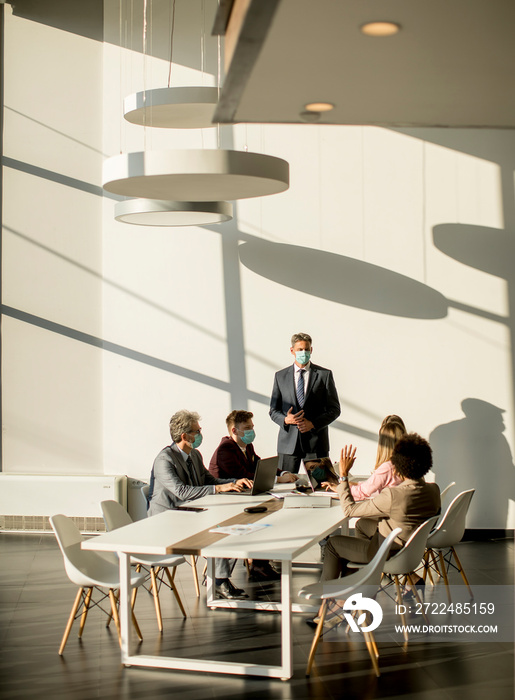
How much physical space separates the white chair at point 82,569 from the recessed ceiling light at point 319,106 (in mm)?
3221

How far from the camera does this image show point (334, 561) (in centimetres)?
571

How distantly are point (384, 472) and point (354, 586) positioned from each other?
1414 millimetres

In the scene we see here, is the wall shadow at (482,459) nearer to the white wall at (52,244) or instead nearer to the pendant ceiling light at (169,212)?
the pendant ceiling light at (169,212)

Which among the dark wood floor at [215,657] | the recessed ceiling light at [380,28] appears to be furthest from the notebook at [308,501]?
the recessed ceiling light at [380,28]

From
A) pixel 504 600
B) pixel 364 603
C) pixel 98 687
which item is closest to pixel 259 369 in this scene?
pixel 504 600

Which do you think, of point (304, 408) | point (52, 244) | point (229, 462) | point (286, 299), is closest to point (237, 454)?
point (229, 462)

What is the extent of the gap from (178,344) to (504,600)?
14.5ft

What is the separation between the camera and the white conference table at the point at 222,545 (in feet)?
15.5

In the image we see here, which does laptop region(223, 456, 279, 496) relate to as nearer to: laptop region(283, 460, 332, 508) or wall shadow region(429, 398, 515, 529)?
laptop region(283, 460, 332, 508)

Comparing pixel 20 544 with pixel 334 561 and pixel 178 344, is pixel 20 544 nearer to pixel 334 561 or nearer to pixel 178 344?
pixel 178 344

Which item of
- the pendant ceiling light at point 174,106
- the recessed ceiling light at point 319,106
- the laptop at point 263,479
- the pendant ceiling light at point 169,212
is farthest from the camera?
the pendant ceiling light at point 169,212

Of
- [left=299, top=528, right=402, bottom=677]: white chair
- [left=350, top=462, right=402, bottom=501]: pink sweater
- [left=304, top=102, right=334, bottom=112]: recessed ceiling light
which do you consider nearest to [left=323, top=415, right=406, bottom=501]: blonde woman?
[left=350, top=462, right=402, bottom=501]: pink sweater

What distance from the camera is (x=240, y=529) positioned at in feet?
17.4

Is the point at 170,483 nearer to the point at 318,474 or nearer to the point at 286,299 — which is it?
the point at 318,474
